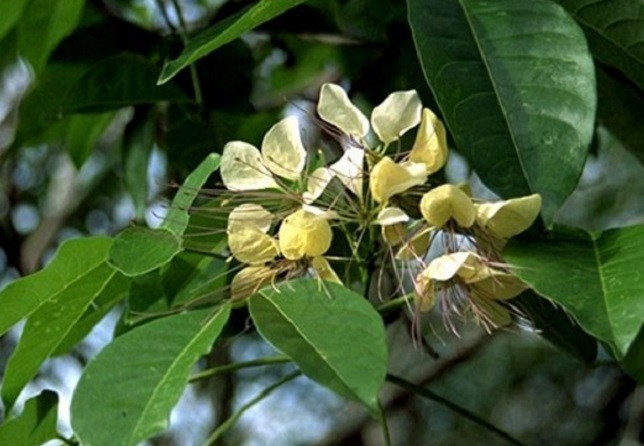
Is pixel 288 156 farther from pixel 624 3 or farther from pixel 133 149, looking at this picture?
pixel 133 149

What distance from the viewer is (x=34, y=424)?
2.80ft

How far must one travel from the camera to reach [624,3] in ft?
2.91

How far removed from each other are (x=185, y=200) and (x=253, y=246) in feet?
0.22

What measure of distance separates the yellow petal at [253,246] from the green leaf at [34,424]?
0.19 meters

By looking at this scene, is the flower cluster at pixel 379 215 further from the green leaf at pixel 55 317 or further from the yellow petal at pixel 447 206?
the green leaf at pixel 55 317

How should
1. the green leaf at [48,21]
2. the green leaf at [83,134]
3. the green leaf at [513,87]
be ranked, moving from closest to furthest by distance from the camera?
the green leaf at [513,87] → the green leaf at [48,21] → the green leaf at [83,134]

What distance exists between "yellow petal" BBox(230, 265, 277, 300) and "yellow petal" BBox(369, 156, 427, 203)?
79 mm

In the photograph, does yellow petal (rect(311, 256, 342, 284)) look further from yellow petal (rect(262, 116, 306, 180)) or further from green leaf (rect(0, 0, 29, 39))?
green leaf (rect(0, 0, 29, 39))

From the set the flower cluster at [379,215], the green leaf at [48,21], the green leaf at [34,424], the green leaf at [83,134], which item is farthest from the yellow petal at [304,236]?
the green leaf at [83,134]

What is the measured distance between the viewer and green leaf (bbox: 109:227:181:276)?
77cm

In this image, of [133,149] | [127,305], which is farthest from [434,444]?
[127,305]

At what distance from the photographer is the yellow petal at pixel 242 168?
803 mm

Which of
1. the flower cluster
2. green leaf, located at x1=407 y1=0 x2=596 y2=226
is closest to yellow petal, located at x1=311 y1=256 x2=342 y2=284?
the flower cluster

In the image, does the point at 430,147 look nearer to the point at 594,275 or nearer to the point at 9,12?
the point at 594,275
